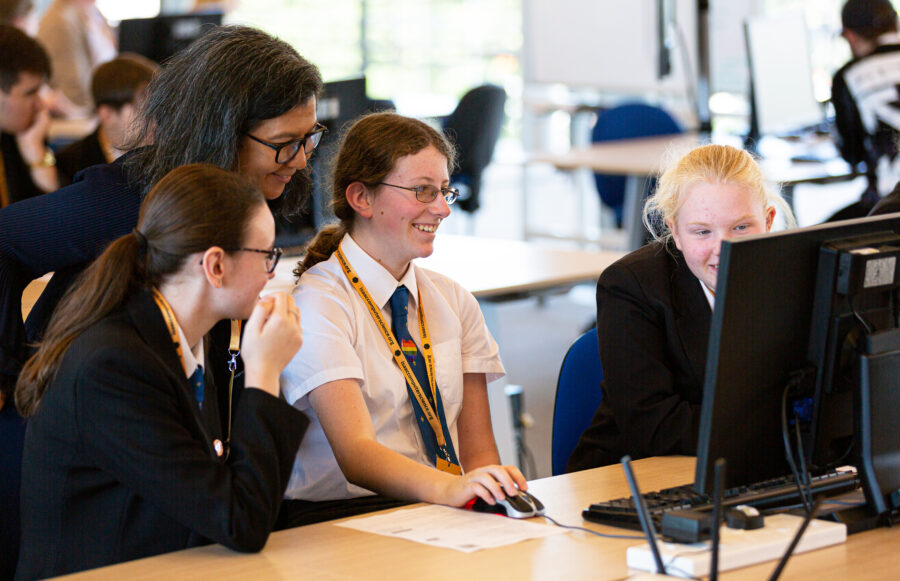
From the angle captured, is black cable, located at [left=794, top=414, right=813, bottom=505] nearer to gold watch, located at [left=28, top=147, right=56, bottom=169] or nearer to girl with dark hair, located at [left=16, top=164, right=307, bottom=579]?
girl with dark hair, located at [left=16, top=164, right=307, bottom=579]

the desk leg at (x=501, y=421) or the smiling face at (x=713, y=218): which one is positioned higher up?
the smiling face at (x=713, y=218)

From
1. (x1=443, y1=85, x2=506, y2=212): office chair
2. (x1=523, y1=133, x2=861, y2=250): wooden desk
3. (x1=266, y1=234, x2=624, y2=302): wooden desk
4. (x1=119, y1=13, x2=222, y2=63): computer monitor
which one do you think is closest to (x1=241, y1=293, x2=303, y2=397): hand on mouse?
(x1=266, y1=234, x2=624, y2=302): wooden desk

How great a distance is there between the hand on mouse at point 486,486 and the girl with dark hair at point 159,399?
25cm

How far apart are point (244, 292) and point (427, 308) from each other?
58 centimetres

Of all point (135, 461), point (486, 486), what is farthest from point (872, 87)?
point (135, 461)

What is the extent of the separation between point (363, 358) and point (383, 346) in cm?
5

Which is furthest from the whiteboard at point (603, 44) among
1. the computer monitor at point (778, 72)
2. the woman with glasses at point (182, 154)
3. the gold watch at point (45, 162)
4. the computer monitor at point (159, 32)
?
the woman with glasses at point (182, 154)

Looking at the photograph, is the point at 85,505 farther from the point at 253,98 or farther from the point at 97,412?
the point at 253,98

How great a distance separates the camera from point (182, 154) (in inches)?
78.6

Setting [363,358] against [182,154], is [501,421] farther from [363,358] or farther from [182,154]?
[182,154]

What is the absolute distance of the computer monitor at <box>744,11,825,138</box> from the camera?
202 inches

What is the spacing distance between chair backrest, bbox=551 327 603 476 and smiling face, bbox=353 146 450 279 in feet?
1.28

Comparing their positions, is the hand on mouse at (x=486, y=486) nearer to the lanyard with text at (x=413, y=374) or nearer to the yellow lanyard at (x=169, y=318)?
the lanyard with text at (x=413, y=374)

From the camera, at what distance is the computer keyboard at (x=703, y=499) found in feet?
4.95
